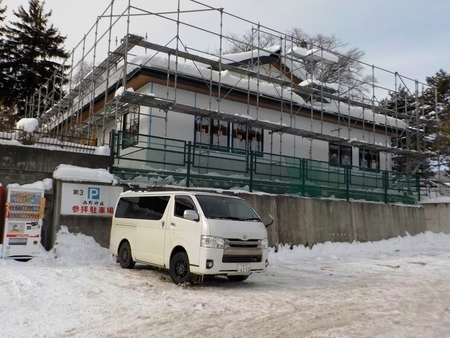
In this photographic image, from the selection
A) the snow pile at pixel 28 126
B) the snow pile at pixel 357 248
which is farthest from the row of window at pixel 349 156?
the snow pile at pixel 28 126

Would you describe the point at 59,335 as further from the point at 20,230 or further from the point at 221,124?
the point at 221,124

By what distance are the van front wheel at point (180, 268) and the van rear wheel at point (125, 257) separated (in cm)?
183

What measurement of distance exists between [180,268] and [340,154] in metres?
18.2

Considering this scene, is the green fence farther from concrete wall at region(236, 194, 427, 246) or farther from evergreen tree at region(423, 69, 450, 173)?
evergreen tree at region(423, 69, 450, 173)

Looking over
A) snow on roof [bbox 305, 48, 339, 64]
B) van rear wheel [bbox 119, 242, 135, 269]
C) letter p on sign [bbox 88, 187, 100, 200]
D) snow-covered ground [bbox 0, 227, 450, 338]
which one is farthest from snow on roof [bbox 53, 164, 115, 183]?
snow on roof [bbox 305, 48, 339, 64]

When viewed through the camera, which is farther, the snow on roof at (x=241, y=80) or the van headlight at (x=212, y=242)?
the snow on roof at (x=241, y=80)

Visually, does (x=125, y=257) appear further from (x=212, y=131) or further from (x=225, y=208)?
(x=212, y=131)

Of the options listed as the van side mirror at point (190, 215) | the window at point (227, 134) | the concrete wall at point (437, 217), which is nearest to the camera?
the van side mirror at point (190, 215)

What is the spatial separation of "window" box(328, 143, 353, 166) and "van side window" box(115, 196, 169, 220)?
618 inches

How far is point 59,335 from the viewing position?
531cm

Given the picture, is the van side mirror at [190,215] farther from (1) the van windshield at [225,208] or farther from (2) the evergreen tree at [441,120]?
(2) the evergreen tree at [441,120]

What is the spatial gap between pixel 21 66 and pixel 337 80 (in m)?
25.8

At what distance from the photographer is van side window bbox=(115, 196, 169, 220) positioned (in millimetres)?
9516

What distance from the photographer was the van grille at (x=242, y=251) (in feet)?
27.0
